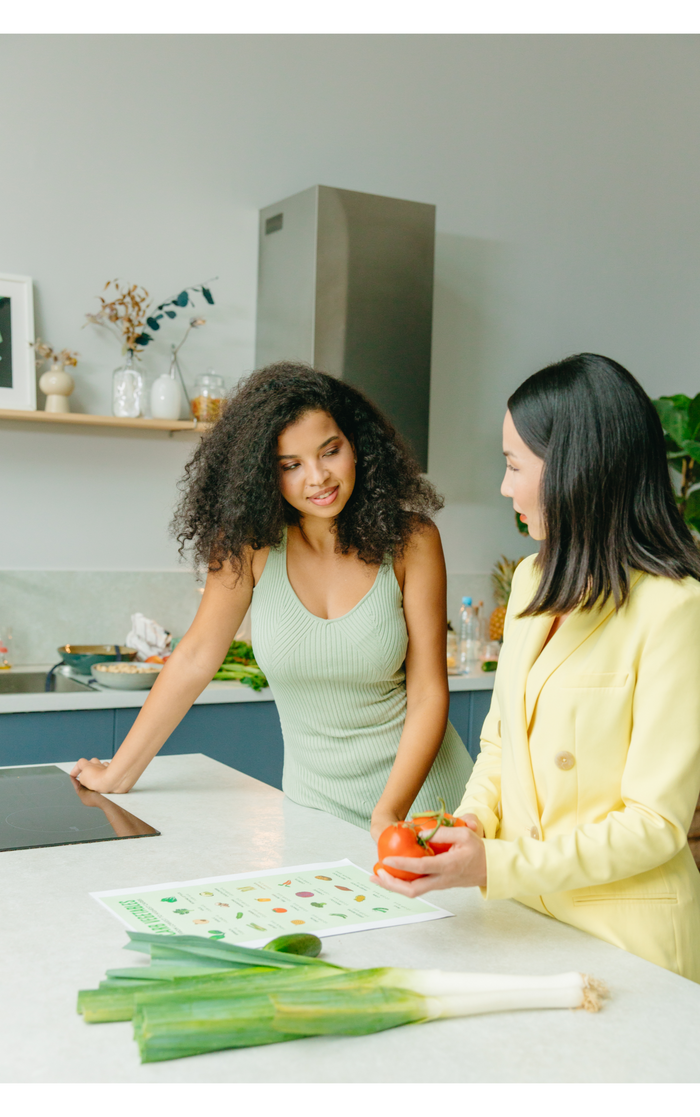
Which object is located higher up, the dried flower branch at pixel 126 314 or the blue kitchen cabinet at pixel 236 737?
the dried flower branch at pixel 126 314

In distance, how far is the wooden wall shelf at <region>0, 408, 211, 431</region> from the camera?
3070 millimetres

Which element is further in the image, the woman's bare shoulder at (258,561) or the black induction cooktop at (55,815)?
the woman's bare shoulder at (258,561)

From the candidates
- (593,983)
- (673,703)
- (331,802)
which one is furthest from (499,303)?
(593,983)

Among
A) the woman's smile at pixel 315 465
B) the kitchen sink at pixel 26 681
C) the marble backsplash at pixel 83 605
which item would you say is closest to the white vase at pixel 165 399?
the marble backsplash at pixel 83 605

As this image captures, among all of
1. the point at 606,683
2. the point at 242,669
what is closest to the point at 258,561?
the point at 606,683

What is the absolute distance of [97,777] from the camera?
1764 mm

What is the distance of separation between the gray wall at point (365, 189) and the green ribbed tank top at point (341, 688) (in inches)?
66.0

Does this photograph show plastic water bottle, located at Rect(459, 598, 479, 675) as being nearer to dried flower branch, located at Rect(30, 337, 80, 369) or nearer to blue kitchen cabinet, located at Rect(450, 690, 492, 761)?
blue kitchen cabinet, located at Rect(450, 690, 492, 761)

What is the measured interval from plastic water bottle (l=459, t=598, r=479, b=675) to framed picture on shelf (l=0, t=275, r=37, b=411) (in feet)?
5.73

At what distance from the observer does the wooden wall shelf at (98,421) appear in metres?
3.07

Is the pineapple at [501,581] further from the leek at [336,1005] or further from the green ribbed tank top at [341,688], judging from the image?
the leek at [336,1005]

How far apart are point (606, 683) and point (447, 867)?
0.30 meters

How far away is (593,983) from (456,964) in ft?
0.50
